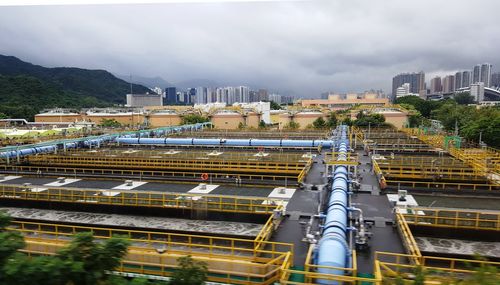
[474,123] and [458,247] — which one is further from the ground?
[474,123]

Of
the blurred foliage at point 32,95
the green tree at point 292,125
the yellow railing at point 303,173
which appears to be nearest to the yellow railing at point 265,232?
the yellow railing at point 303,173

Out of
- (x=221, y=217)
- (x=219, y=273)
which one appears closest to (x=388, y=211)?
(x=221, y=217)

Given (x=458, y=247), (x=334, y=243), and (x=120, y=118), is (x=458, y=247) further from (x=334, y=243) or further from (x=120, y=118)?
(x=120, y=118)

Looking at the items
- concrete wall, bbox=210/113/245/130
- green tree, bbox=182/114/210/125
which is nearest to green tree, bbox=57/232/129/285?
green tree, bbox=182/114/210/125

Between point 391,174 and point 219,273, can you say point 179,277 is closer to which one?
point 219,273

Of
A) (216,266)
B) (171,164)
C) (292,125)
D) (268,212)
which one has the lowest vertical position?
(216,266)

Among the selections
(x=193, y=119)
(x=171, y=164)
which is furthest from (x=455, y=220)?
(x=193, y=119)

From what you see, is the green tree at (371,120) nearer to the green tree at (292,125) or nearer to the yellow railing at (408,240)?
the green tree at (292,125)
